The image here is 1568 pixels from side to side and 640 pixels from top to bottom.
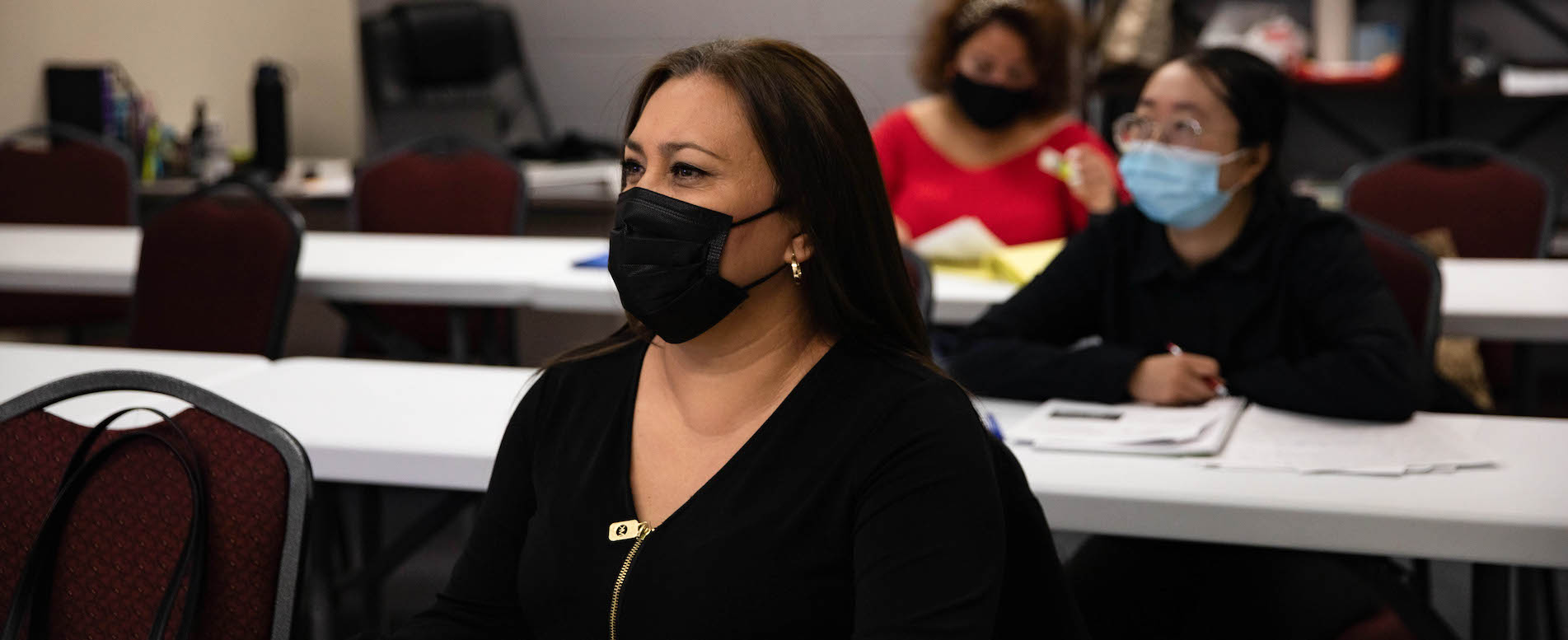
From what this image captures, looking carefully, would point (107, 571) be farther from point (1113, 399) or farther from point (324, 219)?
A: point (324, 219)

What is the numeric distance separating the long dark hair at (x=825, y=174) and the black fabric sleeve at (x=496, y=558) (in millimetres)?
303

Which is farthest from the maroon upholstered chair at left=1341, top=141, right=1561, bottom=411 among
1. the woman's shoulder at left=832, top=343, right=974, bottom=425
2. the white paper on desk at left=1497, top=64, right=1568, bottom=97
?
the woman's shoulder at left=832, top=343, right=974, bottom=425

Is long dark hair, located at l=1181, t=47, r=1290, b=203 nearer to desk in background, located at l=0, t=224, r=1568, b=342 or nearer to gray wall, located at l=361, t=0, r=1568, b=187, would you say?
desk in background, located at l=0, t=224, r=1568, b=342

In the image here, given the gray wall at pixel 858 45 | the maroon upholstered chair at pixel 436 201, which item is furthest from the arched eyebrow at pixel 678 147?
the gray wall at pixel 858 45

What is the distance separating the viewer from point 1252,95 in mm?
2172

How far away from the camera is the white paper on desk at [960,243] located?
3057mm

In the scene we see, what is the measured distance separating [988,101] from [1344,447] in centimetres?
170

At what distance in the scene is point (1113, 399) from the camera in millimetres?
2061

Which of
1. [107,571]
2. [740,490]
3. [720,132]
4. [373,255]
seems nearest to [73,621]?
[107,571]

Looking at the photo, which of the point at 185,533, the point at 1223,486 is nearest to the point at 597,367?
the point at 185,533

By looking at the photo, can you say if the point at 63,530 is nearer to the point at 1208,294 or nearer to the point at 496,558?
the point at 496,558

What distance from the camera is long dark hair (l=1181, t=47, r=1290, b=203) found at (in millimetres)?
2158

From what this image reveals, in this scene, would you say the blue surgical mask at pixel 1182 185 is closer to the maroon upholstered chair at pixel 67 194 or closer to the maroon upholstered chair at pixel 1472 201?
the maroon upholstered chair at pixel 1472 201

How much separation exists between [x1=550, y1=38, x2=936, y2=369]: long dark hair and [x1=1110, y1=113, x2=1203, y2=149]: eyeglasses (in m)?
1.05
